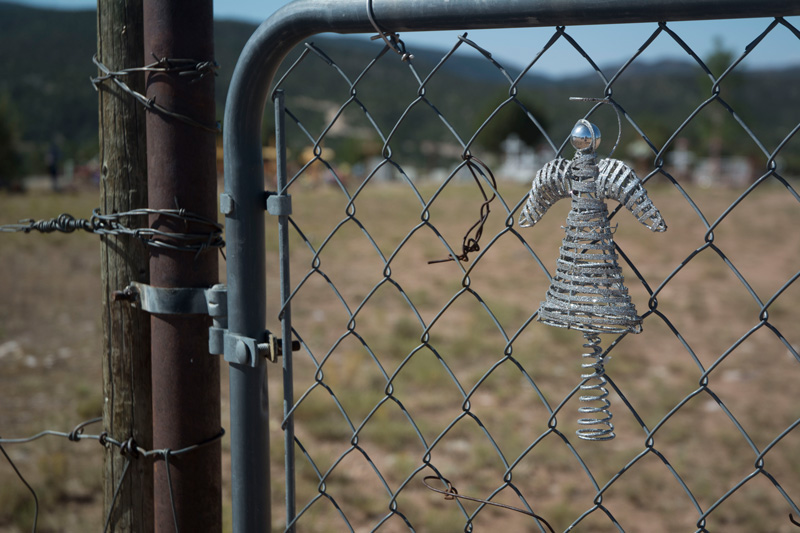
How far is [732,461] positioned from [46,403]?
543cm

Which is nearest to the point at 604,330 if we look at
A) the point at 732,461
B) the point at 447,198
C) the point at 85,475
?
the point at 85,475

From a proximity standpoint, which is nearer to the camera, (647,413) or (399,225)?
(647,413)

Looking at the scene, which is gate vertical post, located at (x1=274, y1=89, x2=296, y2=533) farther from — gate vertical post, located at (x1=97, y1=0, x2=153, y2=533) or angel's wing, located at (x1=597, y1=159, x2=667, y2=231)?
angel's wing, located at (x1=597, y1=159, x2=667, y2=231)

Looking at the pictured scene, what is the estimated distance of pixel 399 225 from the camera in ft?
57.8

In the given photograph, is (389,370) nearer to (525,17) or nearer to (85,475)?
(85,475)

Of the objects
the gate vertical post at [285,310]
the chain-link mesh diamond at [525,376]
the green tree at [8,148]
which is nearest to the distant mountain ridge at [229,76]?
the green tree at [8,148]

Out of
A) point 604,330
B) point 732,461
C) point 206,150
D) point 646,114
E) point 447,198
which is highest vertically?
point 646,114

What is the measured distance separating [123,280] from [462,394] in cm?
123

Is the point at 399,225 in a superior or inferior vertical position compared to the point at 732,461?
superior

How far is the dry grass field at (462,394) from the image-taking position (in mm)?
4102

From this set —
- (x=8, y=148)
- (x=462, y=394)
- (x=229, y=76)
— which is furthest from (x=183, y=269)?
(x=229, y=76)

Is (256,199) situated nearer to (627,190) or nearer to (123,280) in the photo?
(123,280)

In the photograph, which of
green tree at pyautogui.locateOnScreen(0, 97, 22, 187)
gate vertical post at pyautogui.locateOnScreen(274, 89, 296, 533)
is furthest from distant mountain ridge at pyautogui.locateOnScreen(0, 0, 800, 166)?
gate vertical post at pyautogui.locateOnScreen(274, 89, 296, 533)

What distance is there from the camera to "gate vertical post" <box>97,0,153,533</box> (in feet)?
5.22
